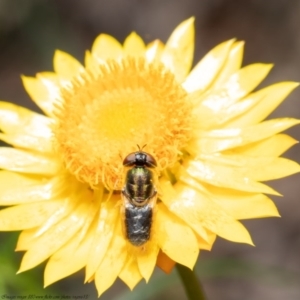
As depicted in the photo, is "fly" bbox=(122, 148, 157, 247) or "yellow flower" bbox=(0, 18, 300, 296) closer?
"fly" bbox=(122, 148, 157, 247)

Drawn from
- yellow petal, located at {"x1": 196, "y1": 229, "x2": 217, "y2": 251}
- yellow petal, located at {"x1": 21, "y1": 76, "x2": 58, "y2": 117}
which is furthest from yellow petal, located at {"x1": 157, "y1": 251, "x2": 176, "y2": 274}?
yellow petal, located at {"x1": 21, "y1": 76, "x2": 58, "y2": 117}

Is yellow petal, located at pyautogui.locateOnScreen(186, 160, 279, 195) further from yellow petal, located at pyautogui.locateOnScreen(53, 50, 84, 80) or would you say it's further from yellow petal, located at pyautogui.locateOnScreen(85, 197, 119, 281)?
yellow petal, located at pyautogui.locateOnScreen(53, 50, 84, 80)

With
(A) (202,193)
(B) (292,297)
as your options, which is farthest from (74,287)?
(A) (202,193)

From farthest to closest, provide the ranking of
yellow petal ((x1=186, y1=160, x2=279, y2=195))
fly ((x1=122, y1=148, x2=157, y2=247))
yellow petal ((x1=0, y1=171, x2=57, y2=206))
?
yellow petal ((x1=0, y1=171, x2=57, y2=206)), yellow petal ((x1=186, y1=160, x2=279, y2=195)), fly ((x1=122, y1=148, x2=157, y2=247))

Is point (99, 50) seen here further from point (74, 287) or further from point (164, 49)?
point (74, 287)

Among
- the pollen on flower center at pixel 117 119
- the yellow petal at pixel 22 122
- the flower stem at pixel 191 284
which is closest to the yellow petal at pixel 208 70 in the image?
the pollen on flower center at pixel 117 119

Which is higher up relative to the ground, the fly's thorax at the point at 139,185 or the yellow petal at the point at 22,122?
the yellow petal at the point at 22,122

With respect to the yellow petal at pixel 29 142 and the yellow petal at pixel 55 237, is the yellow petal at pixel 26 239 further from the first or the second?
the yellow petal at pixel 29 142
